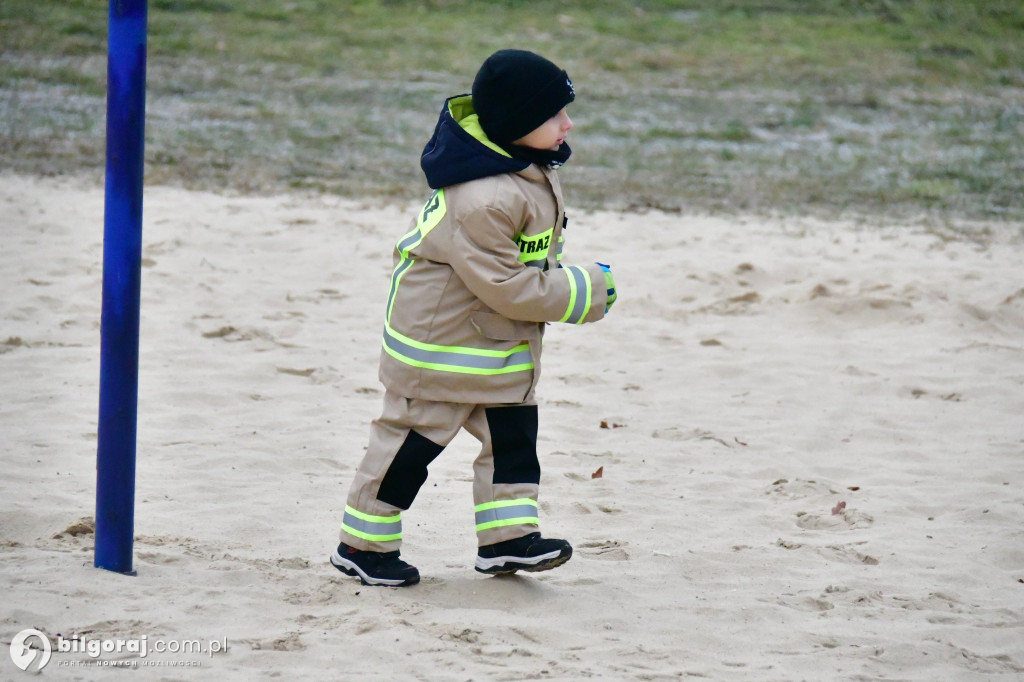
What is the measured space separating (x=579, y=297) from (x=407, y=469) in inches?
26.1

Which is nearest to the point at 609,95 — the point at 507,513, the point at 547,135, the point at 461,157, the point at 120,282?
the point at 547,135

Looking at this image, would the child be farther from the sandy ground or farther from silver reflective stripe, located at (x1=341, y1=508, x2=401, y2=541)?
the sandy ground

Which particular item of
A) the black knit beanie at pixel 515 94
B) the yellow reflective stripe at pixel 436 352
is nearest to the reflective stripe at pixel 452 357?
the yellow reflective stripe at pixel 436 352

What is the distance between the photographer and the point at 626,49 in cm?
1633

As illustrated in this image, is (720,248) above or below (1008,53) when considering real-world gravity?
below

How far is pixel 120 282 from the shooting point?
309cm

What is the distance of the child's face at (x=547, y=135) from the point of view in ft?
10.9

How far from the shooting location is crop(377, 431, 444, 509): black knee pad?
3.30 meters

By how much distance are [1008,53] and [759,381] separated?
1334 centimetres

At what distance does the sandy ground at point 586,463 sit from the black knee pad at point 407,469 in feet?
0.89

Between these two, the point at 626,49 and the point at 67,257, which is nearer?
the point at 67,257

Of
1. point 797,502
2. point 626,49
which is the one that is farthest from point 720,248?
point 626,49

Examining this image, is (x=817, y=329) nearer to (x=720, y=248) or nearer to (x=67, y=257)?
(x=720, y=248)

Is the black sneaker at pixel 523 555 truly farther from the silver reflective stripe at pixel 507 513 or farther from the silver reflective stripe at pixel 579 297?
the silver reflective stripe at pixel 579 297
